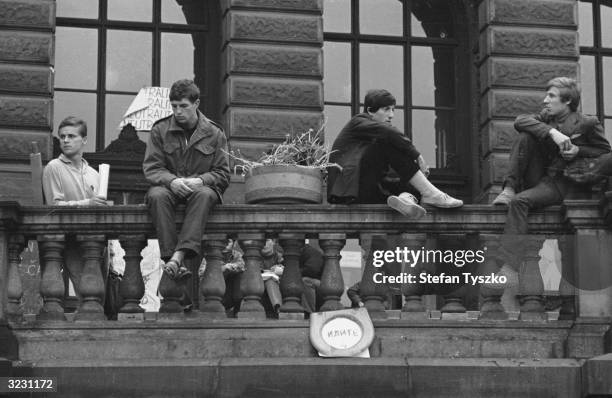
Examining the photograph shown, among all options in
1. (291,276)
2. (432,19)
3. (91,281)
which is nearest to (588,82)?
(432,19)

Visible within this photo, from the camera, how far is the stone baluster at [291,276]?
12.3 meters

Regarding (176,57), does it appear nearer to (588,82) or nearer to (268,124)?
(268,124)

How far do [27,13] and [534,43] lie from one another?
668 centimetres

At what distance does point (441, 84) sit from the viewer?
2155 cm

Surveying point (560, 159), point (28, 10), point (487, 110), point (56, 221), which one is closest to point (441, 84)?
point (487, 110)

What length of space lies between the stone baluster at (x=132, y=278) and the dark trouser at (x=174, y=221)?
0.88ft

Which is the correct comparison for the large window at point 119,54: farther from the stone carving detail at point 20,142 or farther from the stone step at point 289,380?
the stone step at point 289,380

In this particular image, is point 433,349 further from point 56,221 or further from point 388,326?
point 56,221

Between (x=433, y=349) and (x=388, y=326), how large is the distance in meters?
0.39

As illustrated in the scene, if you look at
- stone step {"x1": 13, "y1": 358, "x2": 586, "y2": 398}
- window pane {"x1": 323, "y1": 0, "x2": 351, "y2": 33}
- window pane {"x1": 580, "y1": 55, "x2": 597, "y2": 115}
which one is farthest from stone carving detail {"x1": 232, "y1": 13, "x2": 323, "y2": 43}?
stone step {"x1": 13, "y1": 358, "x2": 586, "y2": 398}

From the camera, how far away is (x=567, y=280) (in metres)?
12.5

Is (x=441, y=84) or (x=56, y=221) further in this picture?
(x=441, y=84)

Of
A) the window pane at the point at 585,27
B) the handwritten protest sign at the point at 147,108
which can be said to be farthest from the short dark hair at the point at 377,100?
the window pane at the point at 585,27

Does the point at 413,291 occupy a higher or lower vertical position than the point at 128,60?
lower
